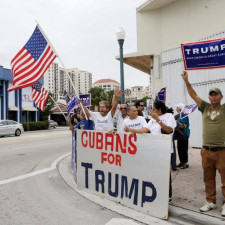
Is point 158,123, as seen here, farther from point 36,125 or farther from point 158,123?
point 36,125

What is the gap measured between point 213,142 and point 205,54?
5.33 ft

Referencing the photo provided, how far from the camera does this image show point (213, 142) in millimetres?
4117

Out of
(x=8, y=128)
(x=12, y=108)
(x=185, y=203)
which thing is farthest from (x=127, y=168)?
(x=12, y=108)

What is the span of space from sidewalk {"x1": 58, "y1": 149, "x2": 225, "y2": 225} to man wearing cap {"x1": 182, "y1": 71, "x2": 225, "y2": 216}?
0.62 ft

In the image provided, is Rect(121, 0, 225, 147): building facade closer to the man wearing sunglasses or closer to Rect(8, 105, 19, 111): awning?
the man wearing sunglasses

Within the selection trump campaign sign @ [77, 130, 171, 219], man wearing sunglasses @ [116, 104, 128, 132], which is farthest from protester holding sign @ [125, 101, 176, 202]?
man wearing sunglasses @ [116, 104, 128, 132]

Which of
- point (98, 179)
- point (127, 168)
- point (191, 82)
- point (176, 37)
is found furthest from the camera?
point (176, 37)

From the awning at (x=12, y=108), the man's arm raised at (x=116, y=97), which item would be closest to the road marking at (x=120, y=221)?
the man's arm raised at (x=116, y=97)

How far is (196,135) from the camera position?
11102 millimetres

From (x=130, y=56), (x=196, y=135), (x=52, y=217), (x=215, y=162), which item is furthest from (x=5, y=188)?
(x=130, y=56)

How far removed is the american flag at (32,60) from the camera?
21.9 ft

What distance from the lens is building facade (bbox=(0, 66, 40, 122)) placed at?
112 feet

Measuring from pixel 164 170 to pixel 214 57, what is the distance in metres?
2.17

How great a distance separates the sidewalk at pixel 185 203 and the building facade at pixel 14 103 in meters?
29.9
